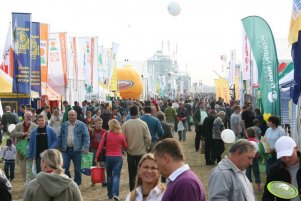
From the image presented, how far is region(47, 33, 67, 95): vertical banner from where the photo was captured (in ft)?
91.7

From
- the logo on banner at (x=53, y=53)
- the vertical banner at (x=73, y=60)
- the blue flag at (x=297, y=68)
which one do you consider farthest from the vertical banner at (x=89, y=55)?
the blue flag at (x=297, y=68)

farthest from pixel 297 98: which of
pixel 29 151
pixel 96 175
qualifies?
pixel 29 151

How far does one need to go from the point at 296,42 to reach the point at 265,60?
3428mm

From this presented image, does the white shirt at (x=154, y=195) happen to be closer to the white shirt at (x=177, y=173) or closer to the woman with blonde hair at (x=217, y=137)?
the white shirt at (x=177, y=173)

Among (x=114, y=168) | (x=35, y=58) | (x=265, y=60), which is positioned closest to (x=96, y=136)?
(x=114, y=168)

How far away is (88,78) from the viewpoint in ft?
109

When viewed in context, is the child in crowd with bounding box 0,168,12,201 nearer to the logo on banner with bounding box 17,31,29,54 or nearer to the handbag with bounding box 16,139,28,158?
the handbag with bounding box 16,139,28,158

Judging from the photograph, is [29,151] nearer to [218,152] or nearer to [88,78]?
[218,152]

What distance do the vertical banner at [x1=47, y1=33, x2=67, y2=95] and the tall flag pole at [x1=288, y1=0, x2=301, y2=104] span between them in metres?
19.6

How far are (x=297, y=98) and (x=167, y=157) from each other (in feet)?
19.5

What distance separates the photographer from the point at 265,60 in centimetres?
1250

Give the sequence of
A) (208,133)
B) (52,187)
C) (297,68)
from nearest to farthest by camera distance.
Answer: (52,187)
(297,68)
(208,133)

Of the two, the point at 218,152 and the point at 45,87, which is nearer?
the point at 218,152

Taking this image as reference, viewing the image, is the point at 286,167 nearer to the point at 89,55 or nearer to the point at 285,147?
the point at 285,147
